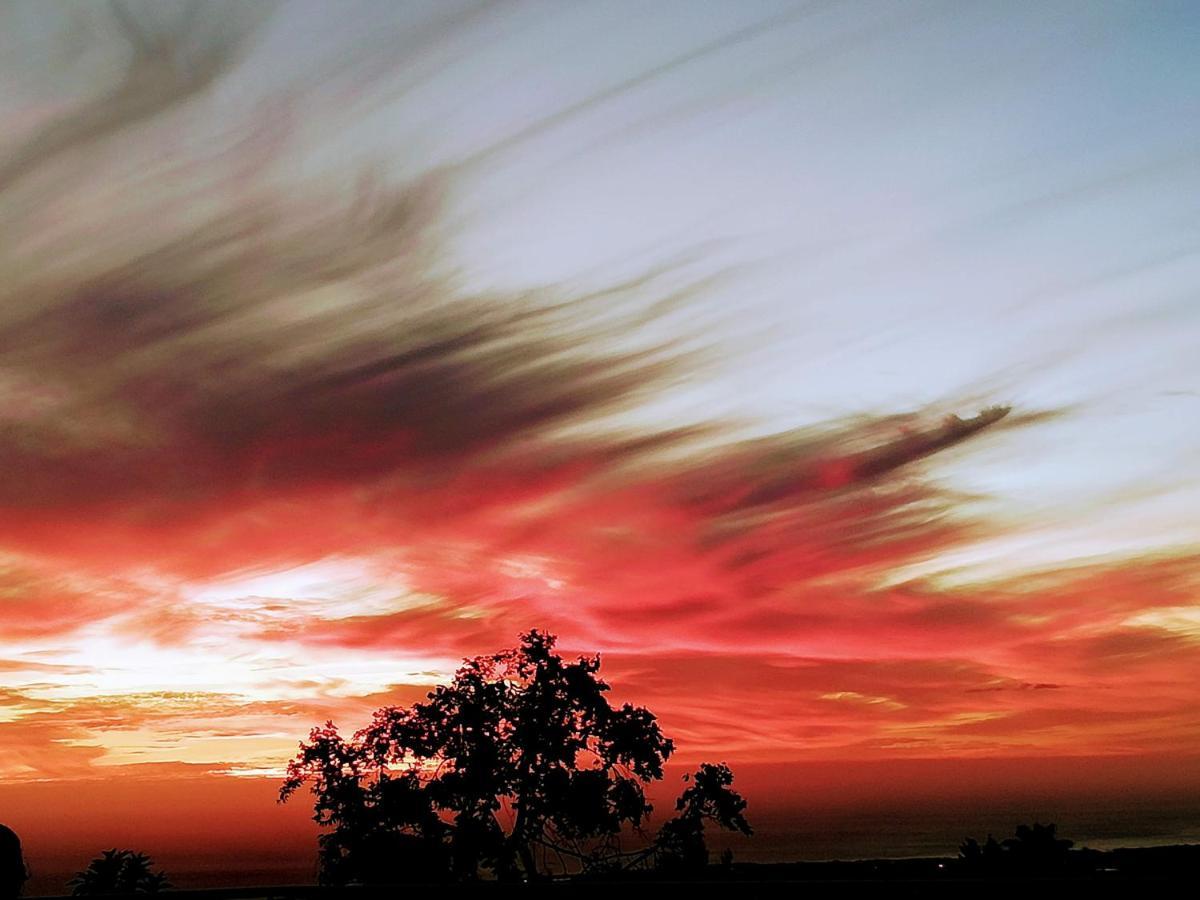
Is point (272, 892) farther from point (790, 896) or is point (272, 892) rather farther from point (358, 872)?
point (358, 872)

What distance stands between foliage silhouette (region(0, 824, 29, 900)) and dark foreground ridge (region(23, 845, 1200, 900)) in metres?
1.07

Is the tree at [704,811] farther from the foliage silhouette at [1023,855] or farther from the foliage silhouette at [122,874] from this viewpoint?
the foliage silhouette at [122,874]

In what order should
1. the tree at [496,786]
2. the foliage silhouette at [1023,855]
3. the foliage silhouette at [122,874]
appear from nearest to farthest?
the foliage silhouette at [1023,855] < the tree at [496,786] < the foliage silhouette at [122,874]

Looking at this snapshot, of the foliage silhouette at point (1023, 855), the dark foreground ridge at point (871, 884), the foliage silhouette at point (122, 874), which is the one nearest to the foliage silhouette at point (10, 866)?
the dark foreground ridge at point (871, 884)

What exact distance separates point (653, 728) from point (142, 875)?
26.4 m

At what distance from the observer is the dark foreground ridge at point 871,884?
6820 mm

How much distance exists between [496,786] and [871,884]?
2165 cm

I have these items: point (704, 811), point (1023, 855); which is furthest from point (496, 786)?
point (1023, 855)

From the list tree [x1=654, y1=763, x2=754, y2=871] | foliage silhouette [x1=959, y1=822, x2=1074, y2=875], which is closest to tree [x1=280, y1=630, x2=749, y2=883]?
tree [x1=654, y1=763, x2=754, y2=871]

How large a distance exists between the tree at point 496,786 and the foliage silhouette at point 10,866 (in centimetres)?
1994

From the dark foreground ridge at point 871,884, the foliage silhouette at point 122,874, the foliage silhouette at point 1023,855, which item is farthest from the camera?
the foliage silhouette at point 122,874

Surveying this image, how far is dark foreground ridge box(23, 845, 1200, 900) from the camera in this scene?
6820mm

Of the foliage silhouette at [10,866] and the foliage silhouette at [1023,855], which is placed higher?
the foliage silhouette at [10,866]

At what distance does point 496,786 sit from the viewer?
27.3m
